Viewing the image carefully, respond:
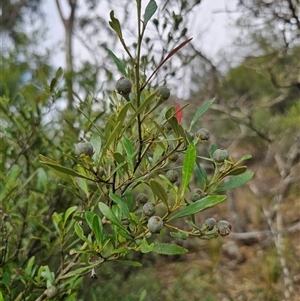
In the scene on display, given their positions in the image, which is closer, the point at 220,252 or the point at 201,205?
the point at 201,205

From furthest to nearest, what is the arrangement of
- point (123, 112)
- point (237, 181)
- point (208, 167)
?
point (208, 167), point (237, 181), point (123, 112)

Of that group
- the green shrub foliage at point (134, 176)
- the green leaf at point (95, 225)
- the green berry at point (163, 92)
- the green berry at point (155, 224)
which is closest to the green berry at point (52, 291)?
the green shrub foliage at point (134, 176)

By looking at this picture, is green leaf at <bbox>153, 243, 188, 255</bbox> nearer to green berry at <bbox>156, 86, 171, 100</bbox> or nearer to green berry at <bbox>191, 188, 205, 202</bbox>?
green berry at <bbox>191, 188, 205, 202</bbox>

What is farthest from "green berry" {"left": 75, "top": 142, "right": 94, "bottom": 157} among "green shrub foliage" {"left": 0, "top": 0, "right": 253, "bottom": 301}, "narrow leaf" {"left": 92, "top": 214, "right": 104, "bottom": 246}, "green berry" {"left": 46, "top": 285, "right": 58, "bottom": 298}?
"green berry" {"left": 46, "top": 285, "right": 58, "bottom": 298}

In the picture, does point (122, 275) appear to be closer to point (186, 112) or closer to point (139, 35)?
point (139, 35)

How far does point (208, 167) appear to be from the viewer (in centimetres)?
253

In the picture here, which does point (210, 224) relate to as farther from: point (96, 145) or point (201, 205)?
point (96, 145)

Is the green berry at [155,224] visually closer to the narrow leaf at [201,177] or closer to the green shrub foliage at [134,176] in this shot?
the green shrub foliage at [134,176]

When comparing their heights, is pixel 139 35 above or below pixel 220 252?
above

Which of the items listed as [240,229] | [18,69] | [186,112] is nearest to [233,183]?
[240,229]

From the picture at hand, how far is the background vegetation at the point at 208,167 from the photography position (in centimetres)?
99

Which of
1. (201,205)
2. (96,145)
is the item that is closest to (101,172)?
(96,145)

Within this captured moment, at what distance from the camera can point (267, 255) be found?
7.74 ft

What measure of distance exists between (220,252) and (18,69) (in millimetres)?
3222
